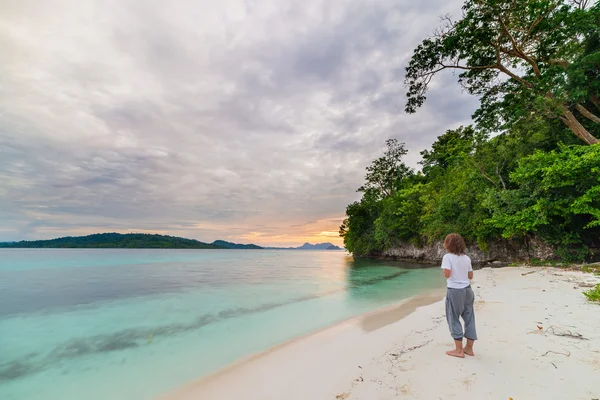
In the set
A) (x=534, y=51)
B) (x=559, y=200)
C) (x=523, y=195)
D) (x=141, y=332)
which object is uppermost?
(x=534, y=51)

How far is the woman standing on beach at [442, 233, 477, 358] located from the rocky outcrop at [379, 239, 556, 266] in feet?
53.9

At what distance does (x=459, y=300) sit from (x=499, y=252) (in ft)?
69.3

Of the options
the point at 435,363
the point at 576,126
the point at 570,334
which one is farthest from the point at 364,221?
the point at 435,363

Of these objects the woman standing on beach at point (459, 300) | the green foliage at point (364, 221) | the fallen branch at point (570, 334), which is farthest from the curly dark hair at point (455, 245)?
the green foliage at point (364, 221)

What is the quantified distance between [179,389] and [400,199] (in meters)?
31.1

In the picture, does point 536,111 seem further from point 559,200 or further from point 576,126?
point 559,200

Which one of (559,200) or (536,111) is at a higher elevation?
(536,111)

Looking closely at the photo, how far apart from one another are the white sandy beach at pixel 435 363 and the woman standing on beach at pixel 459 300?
19 centimetres

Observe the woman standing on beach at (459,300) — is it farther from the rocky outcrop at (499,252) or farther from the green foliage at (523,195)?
the rocky outcrop at (499,252)

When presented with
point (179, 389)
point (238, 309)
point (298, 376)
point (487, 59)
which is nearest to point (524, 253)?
point (487, 59)

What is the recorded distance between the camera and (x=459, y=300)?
3053mm

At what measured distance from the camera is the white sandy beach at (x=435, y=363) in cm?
230

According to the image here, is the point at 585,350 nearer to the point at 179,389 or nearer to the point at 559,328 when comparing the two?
the point at 559,328

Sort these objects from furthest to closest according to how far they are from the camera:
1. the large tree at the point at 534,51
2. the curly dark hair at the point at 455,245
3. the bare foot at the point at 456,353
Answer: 1. the large tree at the point at 534,51
2. the curly dark hair at the point at 455,245
3. the bare foot at the point at 456,353
